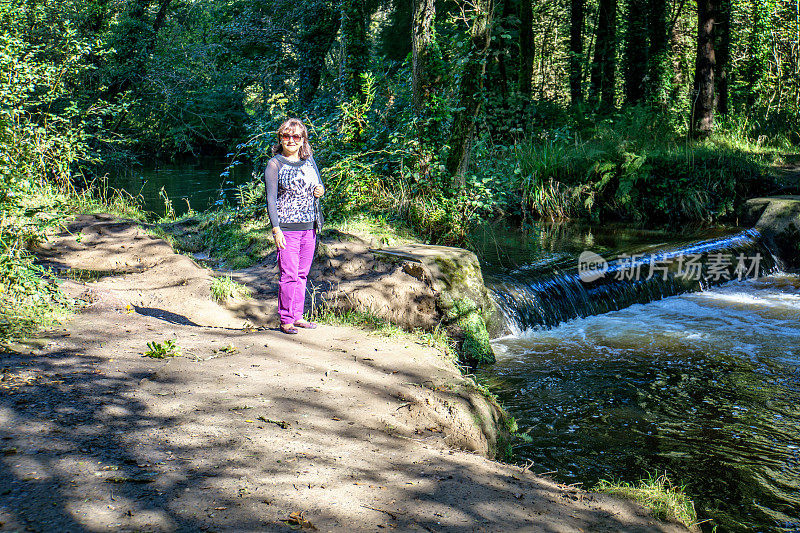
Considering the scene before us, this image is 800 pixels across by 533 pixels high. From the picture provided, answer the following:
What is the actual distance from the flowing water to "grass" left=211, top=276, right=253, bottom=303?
3.09 meters

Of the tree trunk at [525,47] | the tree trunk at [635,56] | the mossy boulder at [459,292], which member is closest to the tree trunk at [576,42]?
the tree trunk at [635,56]

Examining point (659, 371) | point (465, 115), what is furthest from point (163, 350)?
point (465, 115)

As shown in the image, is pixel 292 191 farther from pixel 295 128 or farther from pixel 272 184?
pixel 295 128

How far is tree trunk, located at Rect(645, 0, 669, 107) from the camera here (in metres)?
18.9

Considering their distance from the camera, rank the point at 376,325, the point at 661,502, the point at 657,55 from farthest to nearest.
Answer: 1. the point at 657,55
2. the point at 376,325
3. the point at 661,502

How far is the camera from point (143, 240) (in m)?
9.73

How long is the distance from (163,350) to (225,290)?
7.99 ft

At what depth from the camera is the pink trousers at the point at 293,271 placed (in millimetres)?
6023

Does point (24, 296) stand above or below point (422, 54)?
below

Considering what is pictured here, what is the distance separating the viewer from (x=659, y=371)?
277 inches

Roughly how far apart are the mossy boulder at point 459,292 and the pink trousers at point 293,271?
1758 mm

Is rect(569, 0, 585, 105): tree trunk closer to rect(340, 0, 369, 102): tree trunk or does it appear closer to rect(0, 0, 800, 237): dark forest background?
rect(0, 0, 800, 237): dark forest background

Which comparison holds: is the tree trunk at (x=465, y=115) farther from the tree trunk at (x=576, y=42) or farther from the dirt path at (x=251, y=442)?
the tree trunk at (x=576, y=42)

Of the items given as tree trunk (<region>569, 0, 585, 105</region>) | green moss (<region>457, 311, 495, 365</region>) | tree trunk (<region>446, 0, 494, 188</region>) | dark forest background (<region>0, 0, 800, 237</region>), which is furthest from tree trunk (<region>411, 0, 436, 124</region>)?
tree trunk (<region>569, 0, 585, 105</region>)
